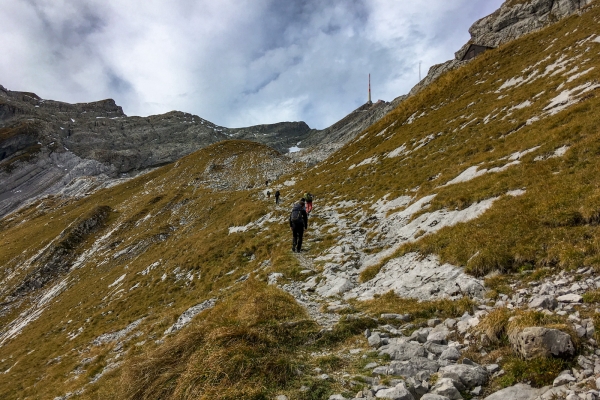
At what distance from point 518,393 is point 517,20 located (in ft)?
303

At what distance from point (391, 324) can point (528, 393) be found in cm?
438

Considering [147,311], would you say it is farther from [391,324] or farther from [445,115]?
[445,115]

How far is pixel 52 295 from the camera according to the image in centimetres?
4716

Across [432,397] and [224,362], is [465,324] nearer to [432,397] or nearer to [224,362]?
[432,397]

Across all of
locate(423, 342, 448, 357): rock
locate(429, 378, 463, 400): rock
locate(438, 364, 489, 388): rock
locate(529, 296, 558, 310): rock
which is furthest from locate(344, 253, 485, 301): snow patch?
locate(429, 378, 463, 400): rock

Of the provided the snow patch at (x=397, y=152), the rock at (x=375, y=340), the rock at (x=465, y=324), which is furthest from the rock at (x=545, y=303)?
the snow patch at (x=397, y=152)

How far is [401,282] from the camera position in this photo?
12578 millimetres

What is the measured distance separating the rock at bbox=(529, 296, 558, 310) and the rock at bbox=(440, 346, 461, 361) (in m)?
2.27

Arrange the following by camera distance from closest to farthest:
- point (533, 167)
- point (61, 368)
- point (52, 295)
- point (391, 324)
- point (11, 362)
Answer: point (391, 324) < point (533, 167) < point (61, 368) < point (11, 362) < point (52, 295)

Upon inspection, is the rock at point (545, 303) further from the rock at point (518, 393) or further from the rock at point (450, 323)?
the rock at point (518, 393)

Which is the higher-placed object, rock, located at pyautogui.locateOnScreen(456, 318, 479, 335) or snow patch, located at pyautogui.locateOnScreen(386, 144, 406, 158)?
snow patch, located at pyautogui.locateOnScreen(386, 144, 406, 158)

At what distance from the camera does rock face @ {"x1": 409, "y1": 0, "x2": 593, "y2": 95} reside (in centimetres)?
5906

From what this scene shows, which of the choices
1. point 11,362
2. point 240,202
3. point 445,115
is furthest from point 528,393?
point 240,202

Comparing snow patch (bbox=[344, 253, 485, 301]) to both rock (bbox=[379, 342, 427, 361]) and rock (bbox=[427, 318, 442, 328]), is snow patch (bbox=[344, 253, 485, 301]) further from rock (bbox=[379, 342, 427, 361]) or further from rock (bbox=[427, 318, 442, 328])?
rock (bbox=[379, 342, 427, 361])
